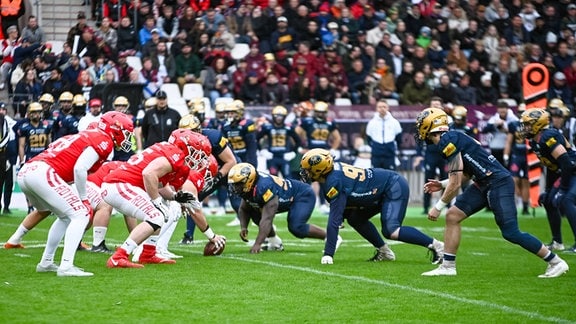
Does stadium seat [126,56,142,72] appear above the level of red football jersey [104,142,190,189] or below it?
below

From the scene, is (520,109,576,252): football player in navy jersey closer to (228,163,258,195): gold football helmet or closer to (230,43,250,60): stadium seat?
(228,163,258,195): gold football helmet

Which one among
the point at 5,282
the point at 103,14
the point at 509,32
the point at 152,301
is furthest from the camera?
the point at 509,32

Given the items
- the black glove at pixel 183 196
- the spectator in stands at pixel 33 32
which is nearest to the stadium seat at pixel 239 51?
the spectator in stands at pixel 33 32

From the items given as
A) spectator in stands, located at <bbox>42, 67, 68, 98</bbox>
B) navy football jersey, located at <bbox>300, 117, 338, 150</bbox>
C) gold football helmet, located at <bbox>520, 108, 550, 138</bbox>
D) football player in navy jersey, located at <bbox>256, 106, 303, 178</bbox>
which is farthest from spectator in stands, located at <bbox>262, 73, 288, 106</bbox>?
gold football helmet, located at <bbox>520, 108, 550, 138</bbox>

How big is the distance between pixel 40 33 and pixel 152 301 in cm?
1346

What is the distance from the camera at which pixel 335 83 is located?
876 inches

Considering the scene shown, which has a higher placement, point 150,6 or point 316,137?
point 150,6

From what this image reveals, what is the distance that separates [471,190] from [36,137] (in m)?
9.18

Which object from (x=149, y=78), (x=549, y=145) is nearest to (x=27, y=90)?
(x=149, y=78)

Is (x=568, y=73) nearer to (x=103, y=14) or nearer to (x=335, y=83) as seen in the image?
(x=335, y=83)

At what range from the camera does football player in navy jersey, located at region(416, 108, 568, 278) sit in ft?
31.8

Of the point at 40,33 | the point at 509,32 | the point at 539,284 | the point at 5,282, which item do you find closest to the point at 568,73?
the point at 509,32

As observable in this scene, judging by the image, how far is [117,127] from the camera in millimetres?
Result: 9766

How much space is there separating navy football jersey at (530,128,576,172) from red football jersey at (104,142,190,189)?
13.2 ft
